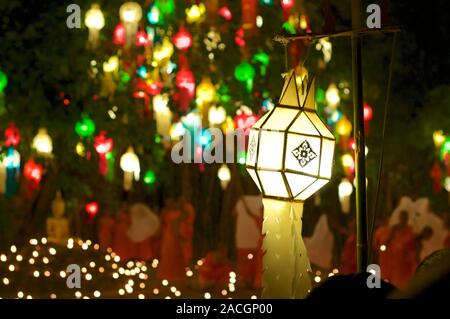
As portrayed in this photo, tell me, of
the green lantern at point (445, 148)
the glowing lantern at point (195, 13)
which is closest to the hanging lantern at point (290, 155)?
the glowing lantern at point (195, 13)

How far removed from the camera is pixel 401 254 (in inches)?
498

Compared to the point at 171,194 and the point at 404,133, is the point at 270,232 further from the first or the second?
the point at 171,194

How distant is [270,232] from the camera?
5184 mm

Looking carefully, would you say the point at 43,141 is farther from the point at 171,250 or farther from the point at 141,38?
the point at 171,250

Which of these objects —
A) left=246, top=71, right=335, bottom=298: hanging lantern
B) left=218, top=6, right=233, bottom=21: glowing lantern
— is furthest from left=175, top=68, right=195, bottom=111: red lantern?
left=246, top=71, right=335, bottom=298: hanging lantern

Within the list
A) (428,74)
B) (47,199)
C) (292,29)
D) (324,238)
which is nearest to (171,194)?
(47,199)

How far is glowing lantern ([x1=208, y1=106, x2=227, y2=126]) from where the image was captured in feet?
41.9

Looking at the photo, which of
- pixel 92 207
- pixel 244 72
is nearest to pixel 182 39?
pixel 244 72

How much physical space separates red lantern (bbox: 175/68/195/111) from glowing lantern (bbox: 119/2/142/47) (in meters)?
0.85

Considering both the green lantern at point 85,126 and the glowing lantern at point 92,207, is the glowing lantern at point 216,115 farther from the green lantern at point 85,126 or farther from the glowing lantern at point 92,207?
the glowing lantern at point 92,207

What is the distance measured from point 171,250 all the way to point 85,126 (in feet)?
9.81

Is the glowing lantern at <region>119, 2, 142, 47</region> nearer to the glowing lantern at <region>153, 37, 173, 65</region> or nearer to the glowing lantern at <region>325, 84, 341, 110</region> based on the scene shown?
the glowing lantern at <region>153, 37, 173, 65</region>

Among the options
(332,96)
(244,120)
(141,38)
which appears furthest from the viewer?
(332,96)

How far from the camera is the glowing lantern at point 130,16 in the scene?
447 inches
